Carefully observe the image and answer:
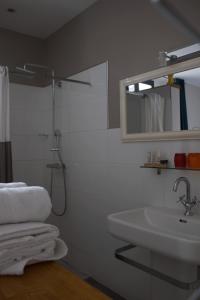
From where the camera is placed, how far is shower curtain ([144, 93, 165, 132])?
1.86 meters

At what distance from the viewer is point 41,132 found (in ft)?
10.1

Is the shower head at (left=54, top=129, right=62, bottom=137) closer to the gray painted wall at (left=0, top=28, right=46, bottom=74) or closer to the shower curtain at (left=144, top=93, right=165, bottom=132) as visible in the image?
the gray painted wall at (left=0, top=28, right=46, bottom=74)

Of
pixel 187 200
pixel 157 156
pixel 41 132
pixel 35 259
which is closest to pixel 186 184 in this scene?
pixel 187 200

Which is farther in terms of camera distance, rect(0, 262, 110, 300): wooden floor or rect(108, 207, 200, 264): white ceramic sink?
rect(108, 207, 200, 264): white ceramic sink

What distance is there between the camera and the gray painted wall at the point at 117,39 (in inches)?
74.3

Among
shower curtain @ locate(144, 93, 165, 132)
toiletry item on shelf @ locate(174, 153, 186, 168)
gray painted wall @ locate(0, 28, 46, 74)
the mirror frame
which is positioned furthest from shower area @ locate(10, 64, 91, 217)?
toiletry item on shelf @ locate(174, 153, 186, 168)

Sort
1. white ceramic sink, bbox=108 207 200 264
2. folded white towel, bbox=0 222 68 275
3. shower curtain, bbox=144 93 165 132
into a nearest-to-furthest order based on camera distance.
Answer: folded white towel, bbox=0 222 68 275 < white ceramic sink, bbox=108 207 200 264 < shower curtain, bbox=144 93 165 132

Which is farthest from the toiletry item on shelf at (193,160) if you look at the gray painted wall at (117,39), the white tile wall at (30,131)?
the white tile wall at (30,131)

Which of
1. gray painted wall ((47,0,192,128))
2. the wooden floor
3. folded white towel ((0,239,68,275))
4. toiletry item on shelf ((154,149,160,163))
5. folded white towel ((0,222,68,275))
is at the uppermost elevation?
gray painted wall ((47,0,192,128))

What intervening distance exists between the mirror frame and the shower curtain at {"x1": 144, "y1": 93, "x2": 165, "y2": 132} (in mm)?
49

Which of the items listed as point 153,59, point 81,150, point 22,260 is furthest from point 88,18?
point 22,260

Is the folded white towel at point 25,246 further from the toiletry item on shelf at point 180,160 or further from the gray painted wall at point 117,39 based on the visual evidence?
the gray painted wall at point 117,39

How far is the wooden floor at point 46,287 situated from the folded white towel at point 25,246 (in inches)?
1.3

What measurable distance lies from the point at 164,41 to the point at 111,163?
0.98m
